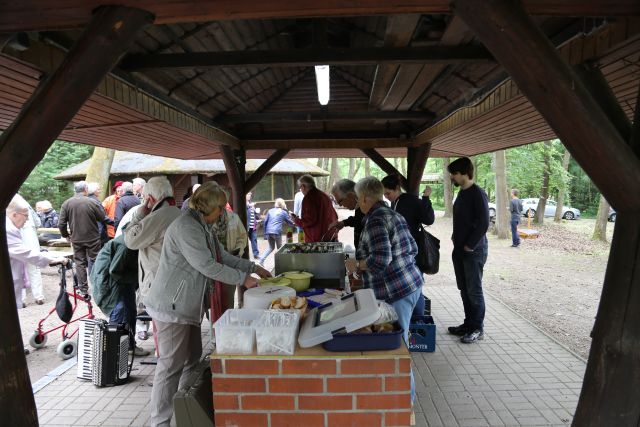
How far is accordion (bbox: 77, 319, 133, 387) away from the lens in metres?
3.62

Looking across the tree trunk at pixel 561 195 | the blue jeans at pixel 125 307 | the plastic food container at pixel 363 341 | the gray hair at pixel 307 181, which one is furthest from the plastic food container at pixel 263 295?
the tree trunk at pixel 561 195

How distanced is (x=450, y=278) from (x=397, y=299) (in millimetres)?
5668

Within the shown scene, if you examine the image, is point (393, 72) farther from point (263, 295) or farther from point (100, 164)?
point (100, 164)

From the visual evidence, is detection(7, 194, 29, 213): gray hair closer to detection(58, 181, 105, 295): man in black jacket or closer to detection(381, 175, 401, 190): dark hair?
detection(58, 181, 105, 295): man in black jacket

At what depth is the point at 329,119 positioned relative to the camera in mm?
5281

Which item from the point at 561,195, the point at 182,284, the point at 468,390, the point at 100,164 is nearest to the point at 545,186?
the point at 561,195

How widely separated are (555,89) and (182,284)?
91.1 inches

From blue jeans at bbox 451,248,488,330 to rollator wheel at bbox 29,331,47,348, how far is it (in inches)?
189

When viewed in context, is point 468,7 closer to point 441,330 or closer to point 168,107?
point 168,107

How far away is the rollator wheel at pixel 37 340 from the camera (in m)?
4.70

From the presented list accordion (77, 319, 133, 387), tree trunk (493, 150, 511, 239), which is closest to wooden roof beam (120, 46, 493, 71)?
accordion (77, 319, 133, 387)

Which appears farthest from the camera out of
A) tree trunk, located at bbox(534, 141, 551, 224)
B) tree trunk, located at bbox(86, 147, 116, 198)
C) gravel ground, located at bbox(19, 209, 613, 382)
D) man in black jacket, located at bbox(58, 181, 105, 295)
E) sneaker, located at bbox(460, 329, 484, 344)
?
tree trunk, located at bbox(534, 141, 551, 224)

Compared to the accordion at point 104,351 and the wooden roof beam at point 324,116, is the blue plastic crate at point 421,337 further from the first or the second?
the accordion at point 104,351

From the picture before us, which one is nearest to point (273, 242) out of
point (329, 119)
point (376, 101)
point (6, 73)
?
point (329, 119)
